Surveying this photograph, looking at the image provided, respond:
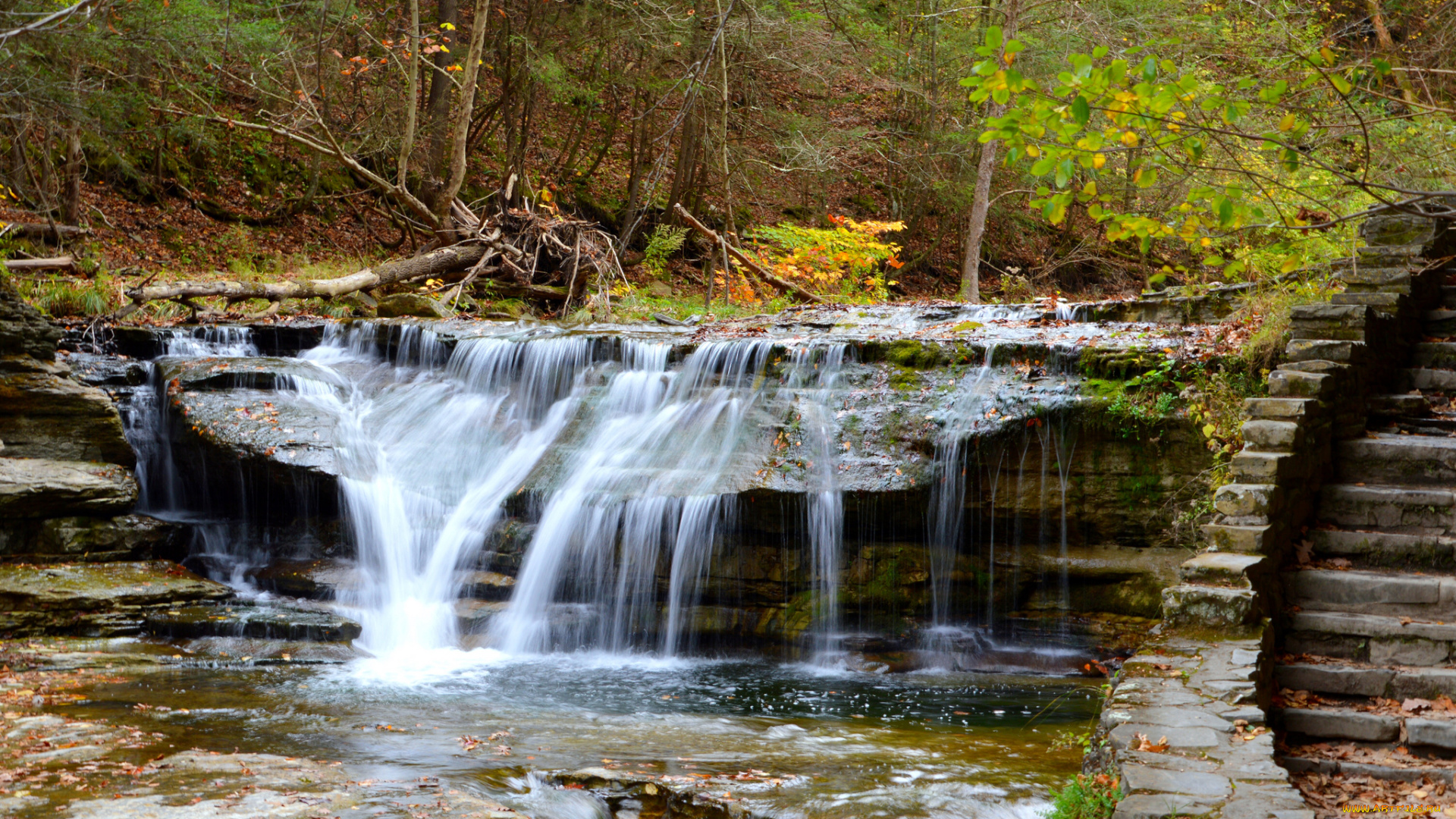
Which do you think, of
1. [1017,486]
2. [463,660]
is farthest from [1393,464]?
[463,660]

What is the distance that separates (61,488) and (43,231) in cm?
697

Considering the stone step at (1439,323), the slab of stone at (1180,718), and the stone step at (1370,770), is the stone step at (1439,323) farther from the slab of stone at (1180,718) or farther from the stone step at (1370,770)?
the slab of stone at (1180,718)

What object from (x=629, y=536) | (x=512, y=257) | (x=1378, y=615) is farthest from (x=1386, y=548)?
(x=512, y=257)

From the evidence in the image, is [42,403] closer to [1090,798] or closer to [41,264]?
[41,264]

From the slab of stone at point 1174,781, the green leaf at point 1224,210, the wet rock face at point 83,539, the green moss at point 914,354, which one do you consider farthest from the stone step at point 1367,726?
the wet rock face at point 83,539

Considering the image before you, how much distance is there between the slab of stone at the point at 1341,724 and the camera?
4410mm

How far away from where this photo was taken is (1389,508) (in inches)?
225

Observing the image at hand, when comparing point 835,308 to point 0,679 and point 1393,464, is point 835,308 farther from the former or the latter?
point 0,679

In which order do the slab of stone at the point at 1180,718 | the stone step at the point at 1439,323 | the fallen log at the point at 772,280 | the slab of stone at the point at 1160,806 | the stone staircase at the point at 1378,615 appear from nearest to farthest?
the slab of stone at the point at 1160,806 → the slab of stone at the point at 1180,718 → the stone staircase at the point at 1378,615 → the stone step at the point at 1439,323 → the fallen log at the point at 772,280

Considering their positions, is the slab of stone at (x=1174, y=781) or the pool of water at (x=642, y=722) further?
the pool of water at (x=642, y=722)

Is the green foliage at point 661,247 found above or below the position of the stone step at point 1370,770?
above

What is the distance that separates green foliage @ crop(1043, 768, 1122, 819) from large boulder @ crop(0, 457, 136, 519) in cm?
797

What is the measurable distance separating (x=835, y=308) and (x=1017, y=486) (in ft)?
18.7

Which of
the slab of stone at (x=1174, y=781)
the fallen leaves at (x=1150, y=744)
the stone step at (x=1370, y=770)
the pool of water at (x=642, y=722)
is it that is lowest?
the pool of water at (x=642, y=722)
